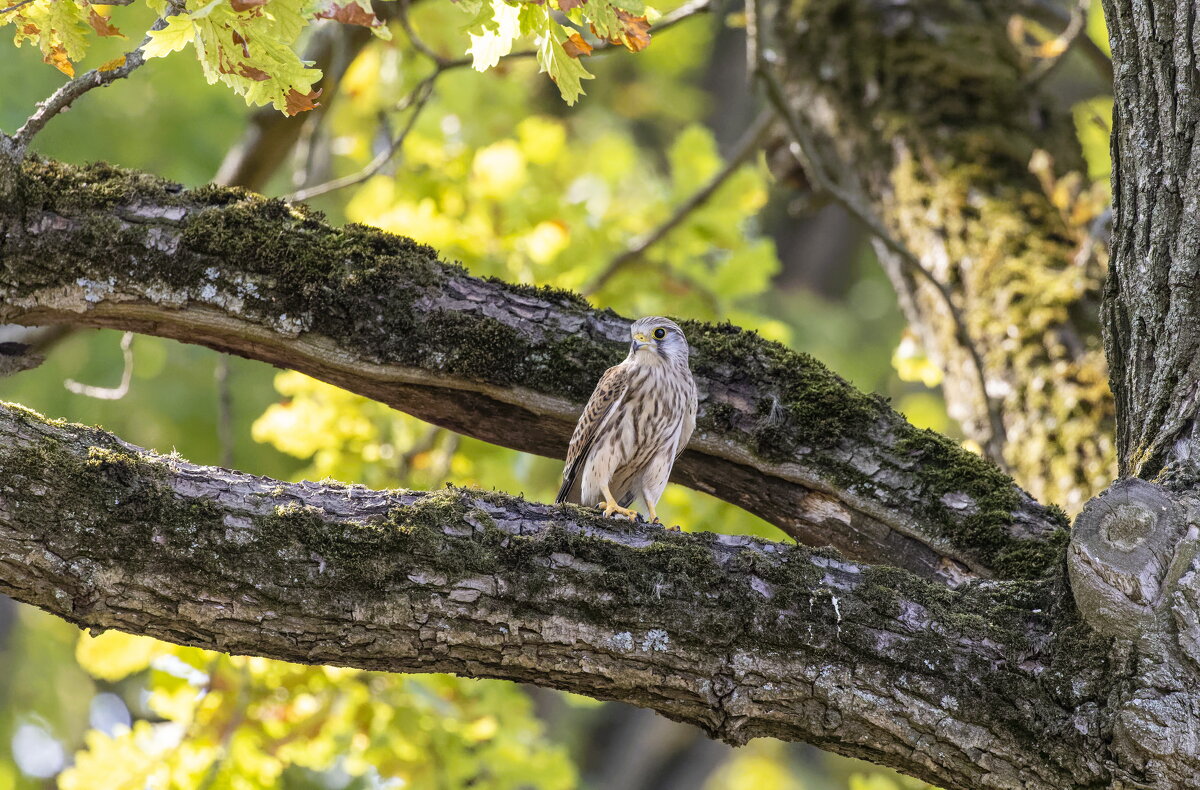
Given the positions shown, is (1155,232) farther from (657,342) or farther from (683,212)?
(683,212)

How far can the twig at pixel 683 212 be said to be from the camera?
6301 millimetres

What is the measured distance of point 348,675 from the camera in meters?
5.64

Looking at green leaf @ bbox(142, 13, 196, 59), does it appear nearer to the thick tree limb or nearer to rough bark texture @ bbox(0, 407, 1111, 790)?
the thick tree limb

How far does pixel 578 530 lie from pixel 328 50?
4256 millimetres

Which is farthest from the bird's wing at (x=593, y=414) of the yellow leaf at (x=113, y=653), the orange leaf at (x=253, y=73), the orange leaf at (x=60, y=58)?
the yellow leaf at (x=113, y=653)

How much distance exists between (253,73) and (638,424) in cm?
208

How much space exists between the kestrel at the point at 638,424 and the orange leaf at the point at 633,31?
1.03 meters

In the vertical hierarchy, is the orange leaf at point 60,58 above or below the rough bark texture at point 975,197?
below

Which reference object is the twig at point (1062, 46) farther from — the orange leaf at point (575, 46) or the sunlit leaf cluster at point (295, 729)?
the sunlit leaf cluster at point (295, 729)

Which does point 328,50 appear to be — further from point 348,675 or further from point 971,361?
point 971,361

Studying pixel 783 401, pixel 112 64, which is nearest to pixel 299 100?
pixel 112 64

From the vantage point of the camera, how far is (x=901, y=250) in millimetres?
4723

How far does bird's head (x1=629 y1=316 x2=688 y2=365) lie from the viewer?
12.9ft

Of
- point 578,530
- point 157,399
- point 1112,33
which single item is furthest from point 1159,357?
point 157,399
